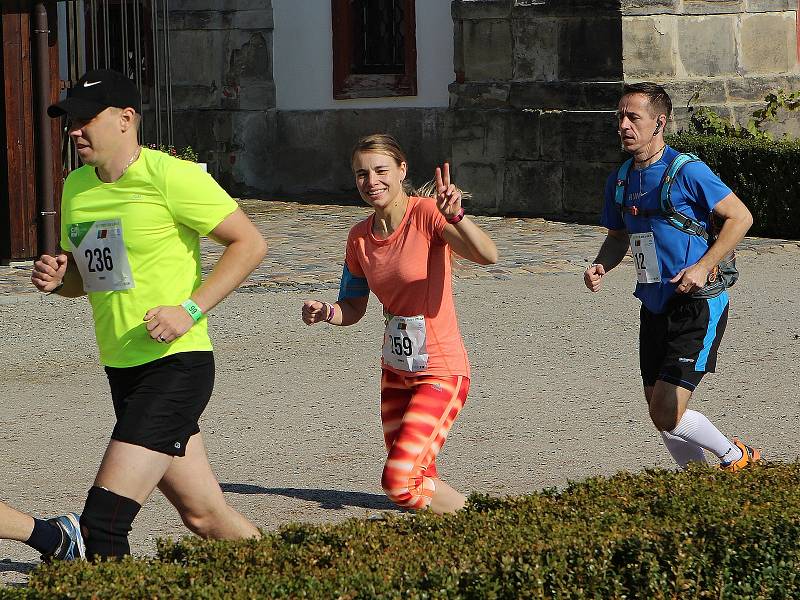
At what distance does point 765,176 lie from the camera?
1493cm

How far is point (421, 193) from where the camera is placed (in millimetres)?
6035

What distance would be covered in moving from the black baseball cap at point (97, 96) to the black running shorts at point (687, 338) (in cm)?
227

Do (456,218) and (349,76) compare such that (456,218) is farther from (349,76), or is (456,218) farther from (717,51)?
(349,76)

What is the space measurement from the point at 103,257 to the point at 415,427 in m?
1.31

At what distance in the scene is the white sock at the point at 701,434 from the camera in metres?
5.98

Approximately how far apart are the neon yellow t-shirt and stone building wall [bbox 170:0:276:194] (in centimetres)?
1522

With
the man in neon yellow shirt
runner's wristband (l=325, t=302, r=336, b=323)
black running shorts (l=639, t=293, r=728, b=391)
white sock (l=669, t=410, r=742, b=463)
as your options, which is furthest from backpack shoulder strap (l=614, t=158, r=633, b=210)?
the man in neon yellow shirt

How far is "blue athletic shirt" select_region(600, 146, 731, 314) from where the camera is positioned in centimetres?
593

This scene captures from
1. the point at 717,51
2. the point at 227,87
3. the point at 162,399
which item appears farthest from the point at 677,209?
the point at 227,87

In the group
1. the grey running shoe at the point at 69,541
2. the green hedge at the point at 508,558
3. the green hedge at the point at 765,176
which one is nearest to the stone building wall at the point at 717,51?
the green hedge at the point at 765,176

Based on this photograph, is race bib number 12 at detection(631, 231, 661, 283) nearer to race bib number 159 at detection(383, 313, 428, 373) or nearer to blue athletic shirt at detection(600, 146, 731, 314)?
blue athletic shirt at detection(600, 146, 731, 314)

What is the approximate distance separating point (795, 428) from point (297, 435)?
243 cm

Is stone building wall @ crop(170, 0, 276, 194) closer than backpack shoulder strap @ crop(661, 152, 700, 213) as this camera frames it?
No

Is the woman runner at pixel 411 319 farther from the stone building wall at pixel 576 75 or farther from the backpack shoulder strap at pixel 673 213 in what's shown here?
the stone building wall at pixel 576 75
